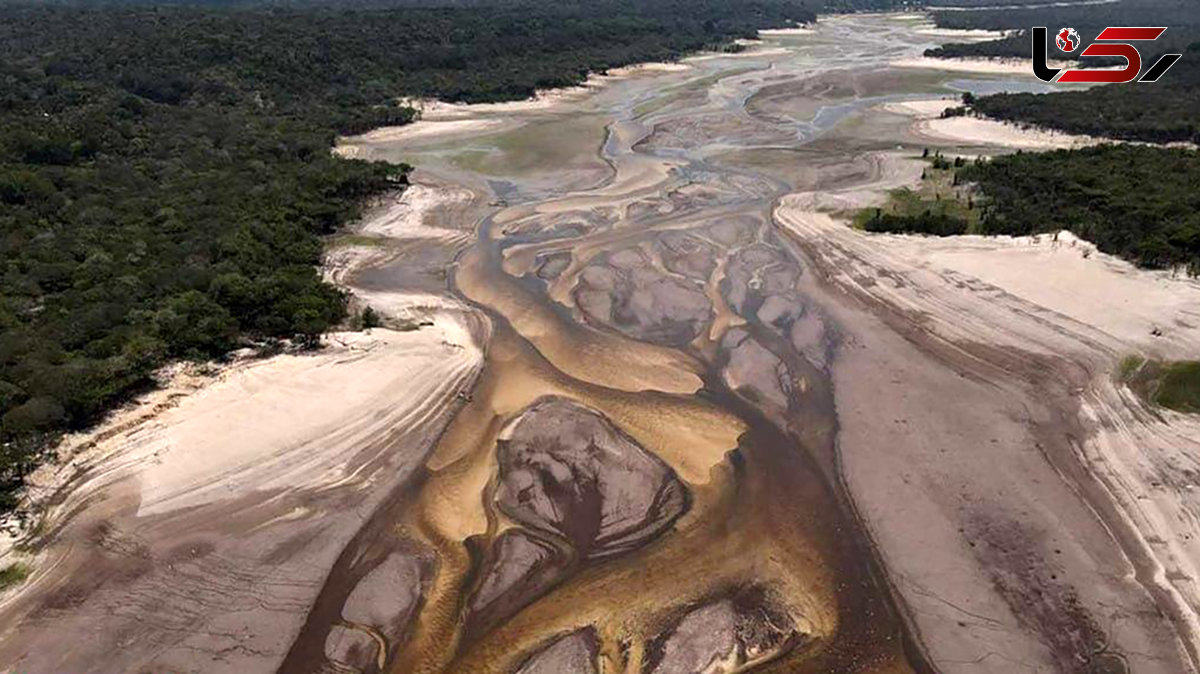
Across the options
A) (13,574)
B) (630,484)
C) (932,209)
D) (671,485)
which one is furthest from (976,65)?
(13,574)

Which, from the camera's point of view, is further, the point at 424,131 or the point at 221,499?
the point at 424,131

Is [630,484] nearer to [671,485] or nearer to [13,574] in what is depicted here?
[671,485]

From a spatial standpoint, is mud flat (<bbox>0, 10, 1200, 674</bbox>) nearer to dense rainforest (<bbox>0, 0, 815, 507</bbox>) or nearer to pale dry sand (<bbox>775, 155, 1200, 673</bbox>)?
pale dry sand (<bbox>775, 155, 1200, 673</bbox>)

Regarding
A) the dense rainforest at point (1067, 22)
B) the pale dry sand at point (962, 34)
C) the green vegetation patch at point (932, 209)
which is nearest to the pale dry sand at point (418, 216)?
the green vegetation patch at point (932, 209)

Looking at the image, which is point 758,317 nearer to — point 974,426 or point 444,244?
point 974,426

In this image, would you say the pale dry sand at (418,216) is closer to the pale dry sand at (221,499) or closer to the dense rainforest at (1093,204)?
the pale dry sand at (221,499)

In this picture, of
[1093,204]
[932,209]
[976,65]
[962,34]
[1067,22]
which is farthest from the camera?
[1067,22]
